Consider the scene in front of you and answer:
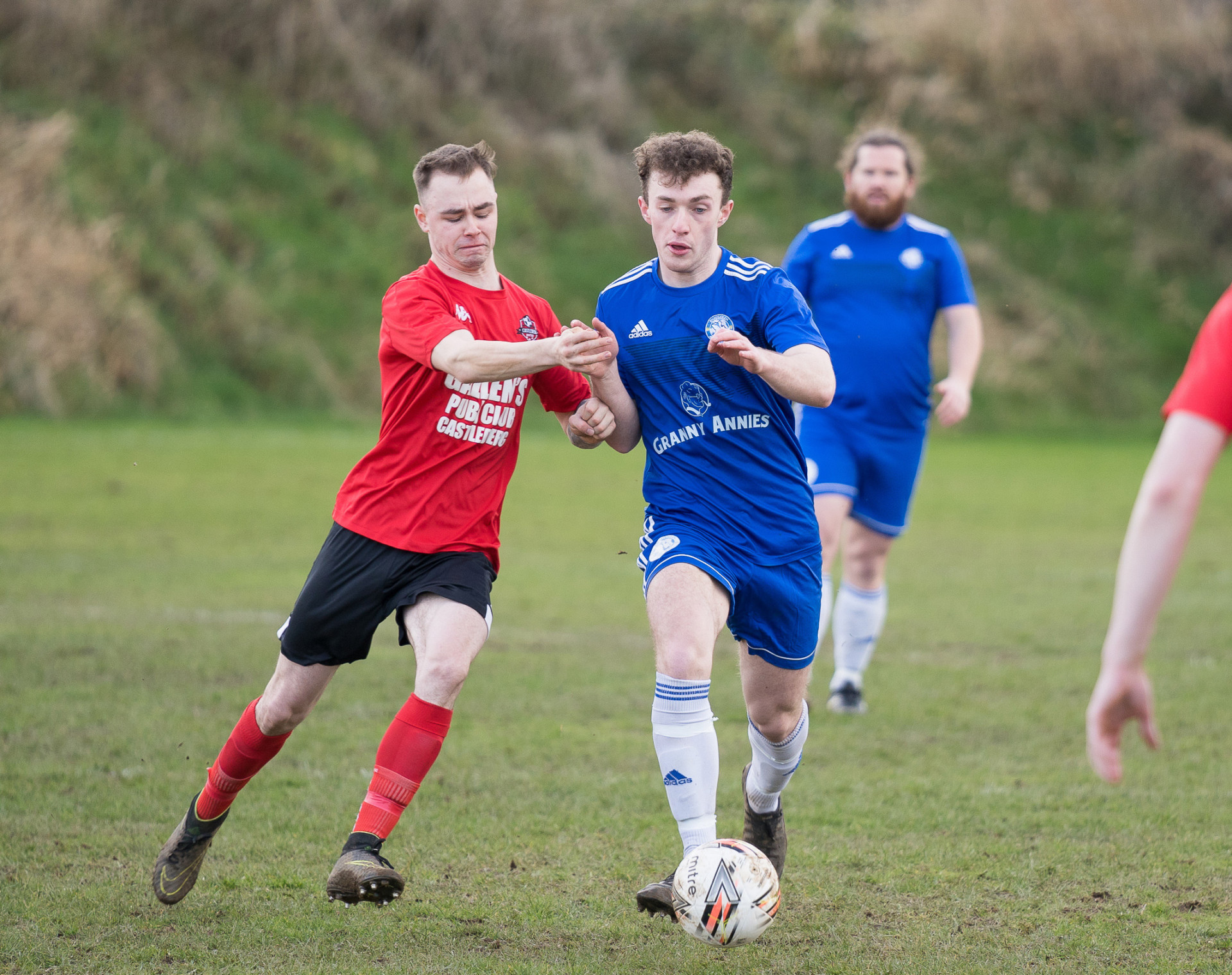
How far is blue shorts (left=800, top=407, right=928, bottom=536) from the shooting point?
6.73 metres

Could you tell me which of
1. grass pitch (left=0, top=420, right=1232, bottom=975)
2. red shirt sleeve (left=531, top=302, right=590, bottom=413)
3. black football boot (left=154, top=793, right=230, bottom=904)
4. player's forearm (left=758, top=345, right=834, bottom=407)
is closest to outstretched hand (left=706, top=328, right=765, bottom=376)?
player's forearm (left=758, top=345, right=834, bottom=407)

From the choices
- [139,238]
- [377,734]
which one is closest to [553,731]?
[377,734]

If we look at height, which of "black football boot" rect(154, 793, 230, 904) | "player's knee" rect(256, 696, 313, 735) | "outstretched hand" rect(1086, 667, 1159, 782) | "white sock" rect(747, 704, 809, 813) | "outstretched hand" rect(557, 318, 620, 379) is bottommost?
"black football boot" rect(154, 793, 230, 904)

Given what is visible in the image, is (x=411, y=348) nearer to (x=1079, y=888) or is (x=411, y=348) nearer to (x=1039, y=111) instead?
(x=1079, y=888)

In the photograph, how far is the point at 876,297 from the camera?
22.4 feet

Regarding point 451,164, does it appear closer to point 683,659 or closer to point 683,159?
point 683,159

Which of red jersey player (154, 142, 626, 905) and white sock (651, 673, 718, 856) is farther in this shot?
red jersey player (154, 142, 626, 905)

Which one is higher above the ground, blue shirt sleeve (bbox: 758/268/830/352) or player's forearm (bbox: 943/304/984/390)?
player's forearm (bbox: 943/304/984/390)

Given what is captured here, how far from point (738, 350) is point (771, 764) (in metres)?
1.36

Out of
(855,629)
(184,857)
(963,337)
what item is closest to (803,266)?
(963,337)

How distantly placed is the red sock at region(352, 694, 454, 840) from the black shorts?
0.23 meters

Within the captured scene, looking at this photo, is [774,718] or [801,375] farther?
[774,718]

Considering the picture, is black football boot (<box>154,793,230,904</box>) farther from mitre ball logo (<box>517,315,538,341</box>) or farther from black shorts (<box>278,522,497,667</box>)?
mitre ball logo (<box>517,315,538,341</box>)

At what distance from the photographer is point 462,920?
4039 millimetres
